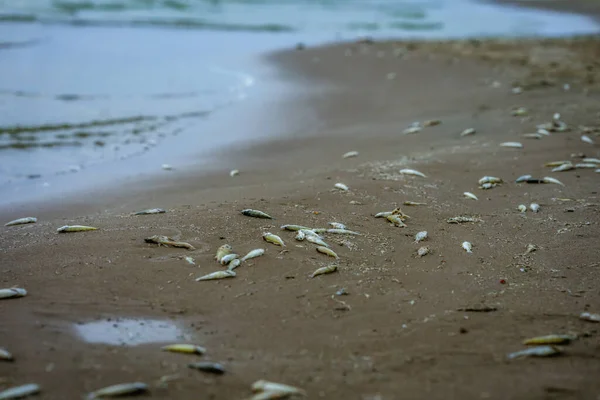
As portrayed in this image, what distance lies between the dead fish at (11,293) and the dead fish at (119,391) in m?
1.43

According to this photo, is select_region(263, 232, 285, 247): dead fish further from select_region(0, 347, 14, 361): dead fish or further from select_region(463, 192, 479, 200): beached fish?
select_region(463, 192, 479, 200): beached fish

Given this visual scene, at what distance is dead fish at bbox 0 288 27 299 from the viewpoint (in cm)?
453

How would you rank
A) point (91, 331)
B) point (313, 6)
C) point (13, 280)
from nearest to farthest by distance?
point (91, 331), point (13, 280), point (313, 6)

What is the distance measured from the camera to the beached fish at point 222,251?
5.10 metres

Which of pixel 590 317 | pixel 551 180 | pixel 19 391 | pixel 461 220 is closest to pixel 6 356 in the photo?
pixel 19 391

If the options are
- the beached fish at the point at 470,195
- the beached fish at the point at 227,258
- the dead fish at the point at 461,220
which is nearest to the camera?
the beached fish at the point at 227,258

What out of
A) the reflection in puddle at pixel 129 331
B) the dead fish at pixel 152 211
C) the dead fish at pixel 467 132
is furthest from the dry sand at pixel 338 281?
the dead fish at pixel 467 132

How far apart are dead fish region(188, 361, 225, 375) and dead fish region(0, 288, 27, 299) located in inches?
64.5

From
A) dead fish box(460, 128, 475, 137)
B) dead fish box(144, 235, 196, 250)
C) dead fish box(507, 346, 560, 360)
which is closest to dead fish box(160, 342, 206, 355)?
dead fish box(144, 235, 196, 250)

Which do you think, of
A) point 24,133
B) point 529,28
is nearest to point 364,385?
point 24,133

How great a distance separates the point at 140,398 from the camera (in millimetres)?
3486

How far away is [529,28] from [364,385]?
80.2 feet

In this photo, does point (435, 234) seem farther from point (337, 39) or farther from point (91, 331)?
point (337, 39)

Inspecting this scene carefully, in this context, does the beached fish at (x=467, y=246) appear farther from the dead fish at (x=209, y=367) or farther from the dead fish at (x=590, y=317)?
the dead fish at (x=209, y=367)
